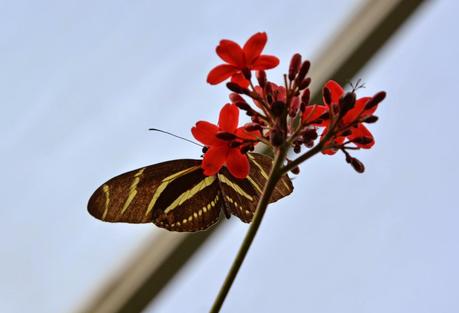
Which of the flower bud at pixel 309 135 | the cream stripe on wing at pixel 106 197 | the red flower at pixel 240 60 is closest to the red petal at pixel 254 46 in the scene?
the red flower at pixel 240 60

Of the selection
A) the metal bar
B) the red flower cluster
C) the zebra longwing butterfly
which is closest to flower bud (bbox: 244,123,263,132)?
the red flower cluster

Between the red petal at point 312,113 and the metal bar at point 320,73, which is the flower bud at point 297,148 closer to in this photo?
the red petal at point 312,113

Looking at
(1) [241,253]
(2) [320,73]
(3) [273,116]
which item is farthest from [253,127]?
(2) [320,73]

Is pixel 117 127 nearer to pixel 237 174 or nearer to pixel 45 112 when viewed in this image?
pixel 45 112

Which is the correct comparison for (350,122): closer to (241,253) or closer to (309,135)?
(309,135)

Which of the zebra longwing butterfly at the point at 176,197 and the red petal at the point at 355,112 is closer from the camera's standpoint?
the red petal at the point at 355,112

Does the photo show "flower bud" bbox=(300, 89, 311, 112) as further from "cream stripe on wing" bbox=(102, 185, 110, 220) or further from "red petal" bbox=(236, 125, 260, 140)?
"cream stripe on wing" bbox=(102, 185, 110, 220)
